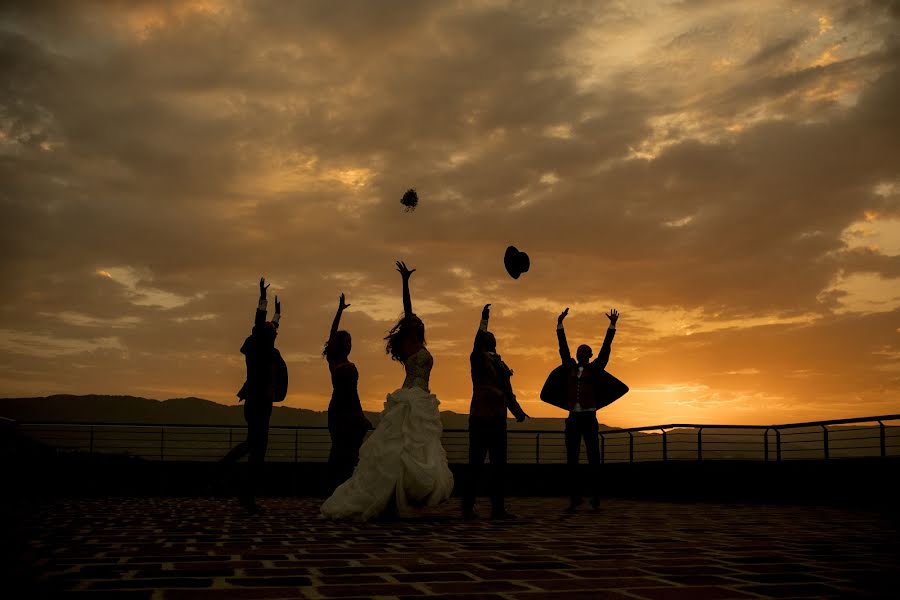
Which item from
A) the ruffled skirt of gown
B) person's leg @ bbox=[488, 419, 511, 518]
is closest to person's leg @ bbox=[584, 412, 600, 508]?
person's leg @ bbox=[488, 419, 511, 518]

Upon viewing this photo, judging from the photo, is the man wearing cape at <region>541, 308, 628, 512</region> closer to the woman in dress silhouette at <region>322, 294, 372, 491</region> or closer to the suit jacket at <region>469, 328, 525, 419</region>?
the suit jacket at <region>469, 328, 525, 419</region>

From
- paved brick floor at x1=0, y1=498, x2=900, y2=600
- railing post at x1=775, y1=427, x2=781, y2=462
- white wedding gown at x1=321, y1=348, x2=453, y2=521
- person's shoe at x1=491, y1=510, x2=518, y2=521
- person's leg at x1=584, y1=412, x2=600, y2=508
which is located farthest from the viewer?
railing post at x1=775, y1=427, x2=781, y2=462

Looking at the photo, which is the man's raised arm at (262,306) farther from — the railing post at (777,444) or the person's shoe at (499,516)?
the railing post at (777,444)

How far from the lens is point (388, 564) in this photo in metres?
5.07

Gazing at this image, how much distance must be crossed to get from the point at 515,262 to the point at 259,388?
11.9ft

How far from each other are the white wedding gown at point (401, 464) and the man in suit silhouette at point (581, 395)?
246 cm

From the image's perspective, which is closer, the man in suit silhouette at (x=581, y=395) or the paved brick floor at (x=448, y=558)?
the paved brick floor at (x=448, y=558)

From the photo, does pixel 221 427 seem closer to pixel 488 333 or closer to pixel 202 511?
pixel 202 511

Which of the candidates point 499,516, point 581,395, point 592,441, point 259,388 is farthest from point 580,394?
point 259,388

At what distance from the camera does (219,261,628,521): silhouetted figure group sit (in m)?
8.83

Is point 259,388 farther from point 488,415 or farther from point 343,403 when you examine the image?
point 488,415

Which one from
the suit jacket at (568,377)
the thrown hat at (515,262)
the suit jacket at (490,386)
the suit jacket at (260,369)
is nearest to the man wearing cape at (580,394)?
the suit jacket at (568,377)

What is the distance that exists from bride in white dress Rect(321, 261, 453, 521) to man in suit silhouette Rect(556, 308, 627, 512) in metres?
2.39

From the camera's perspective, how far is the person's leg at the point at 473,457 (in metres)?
9.19
